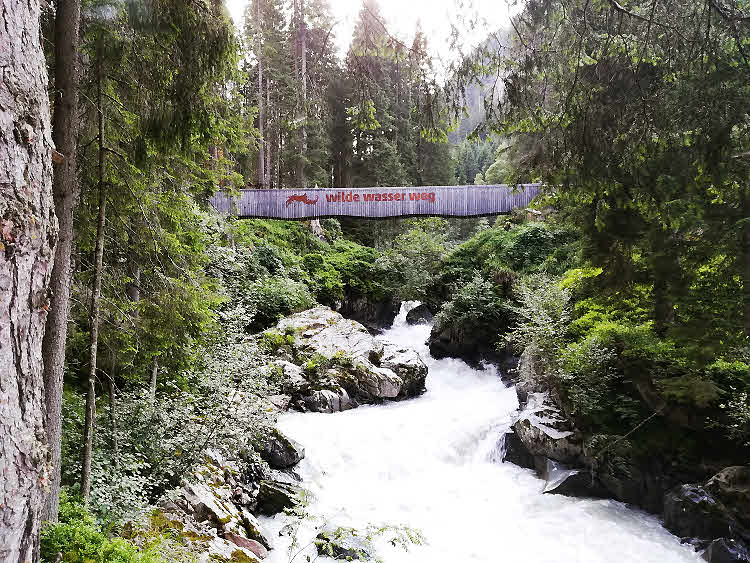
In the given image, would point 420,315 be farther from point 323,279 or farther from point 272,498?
point 272,498

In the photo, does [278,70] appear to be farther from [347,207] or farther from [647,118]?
[647,118]

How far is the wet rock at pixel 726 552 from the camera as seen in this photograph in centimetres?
582

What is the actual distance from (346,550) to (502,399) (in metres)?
7.69

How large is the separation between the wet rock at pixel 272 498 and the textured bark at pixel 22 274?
5.52 m

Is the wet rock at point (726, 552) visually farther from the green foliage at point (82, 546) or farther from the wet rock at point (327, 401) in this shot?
the wet rock at point (327, 401)

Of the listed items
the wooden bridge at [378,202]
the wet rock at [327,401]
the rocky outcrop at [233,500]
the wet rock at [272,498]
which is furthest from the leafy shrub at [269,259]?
the wet rock at [272,498]

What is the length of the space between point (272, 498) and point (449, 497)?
3237 millimetres

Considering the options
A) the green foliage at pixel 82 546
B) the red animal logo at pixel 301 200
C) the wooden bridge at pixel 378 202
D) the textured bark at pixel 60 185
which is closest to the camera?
the green foliage at pixel 82 546

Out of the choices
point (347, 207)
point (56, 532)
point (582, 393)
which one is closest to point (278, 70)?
point (347, 207)

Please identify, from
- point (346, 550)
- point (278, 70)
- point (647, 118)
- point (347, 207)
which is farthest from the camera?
point (278, 70)

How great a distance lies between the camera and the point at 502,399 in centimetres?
1253

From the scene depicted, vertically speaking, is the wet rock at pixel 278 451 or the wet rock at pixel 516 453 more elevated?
the wet rock at pixel 278 451

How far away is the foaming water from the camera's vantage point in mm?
6453

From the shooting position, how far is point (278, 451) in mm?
7984
